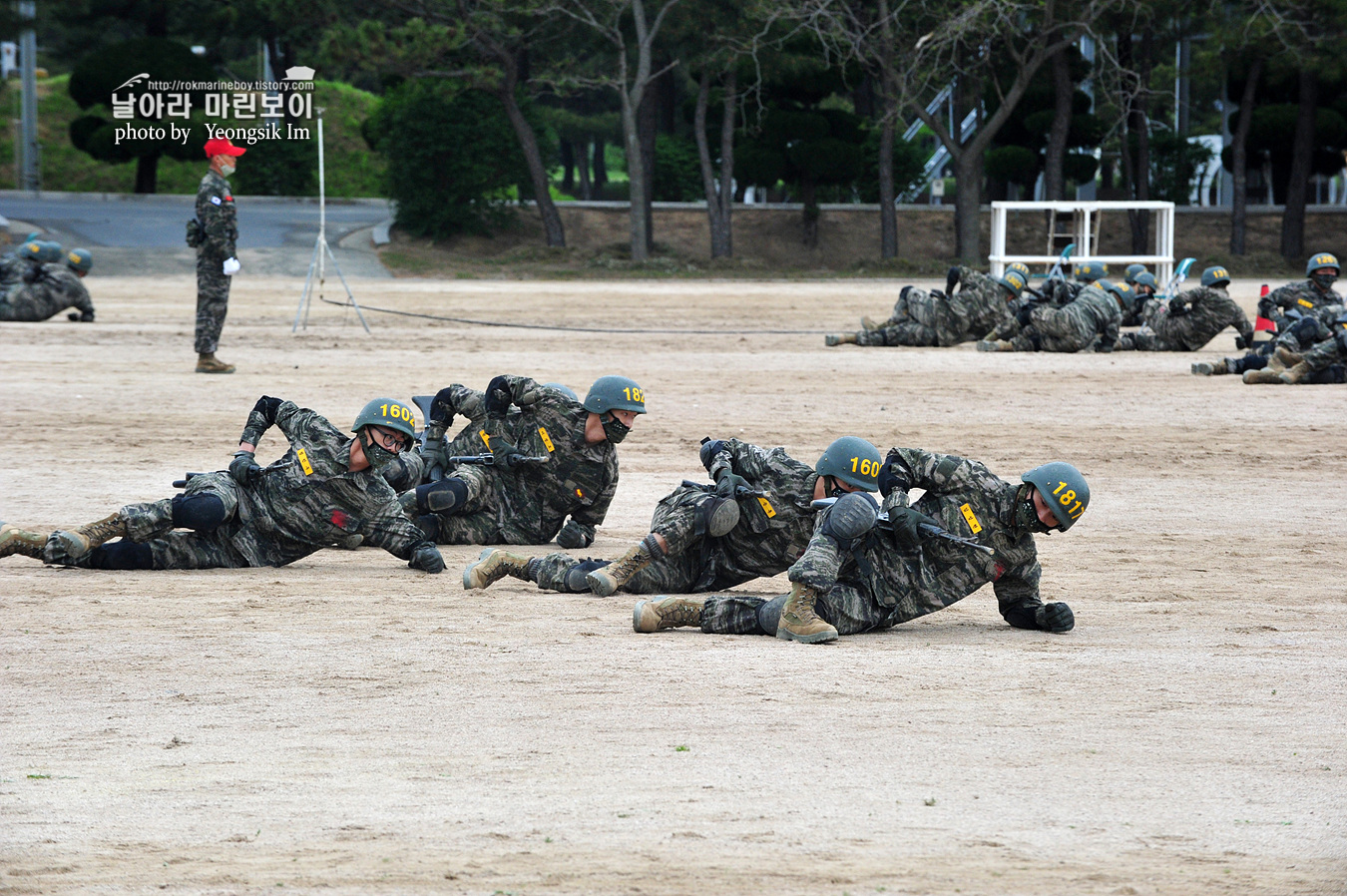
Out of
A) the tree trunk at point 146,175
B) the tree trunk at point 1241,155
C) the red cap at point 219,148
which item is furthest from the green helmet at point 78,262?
the tree trunk at point 1241,155

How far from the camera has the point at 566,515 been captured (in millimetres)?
10031

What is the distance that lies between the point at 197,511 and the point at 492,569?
1652 millimetres

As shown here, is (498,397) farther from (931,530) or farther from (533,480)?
(931,530)

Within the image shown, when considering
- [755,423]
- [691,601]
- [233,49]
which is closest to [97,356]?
[755,423]

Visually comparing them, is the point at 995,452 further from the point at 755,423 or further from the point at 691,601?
the point at 691,601

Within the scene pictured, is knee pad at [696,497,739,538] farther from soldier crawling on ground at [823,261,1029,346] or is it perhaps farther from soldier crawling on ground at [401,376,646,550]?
soldier crawling on ground at [823,261,1029,346]

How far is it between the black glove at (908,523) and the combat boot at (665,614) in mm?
1092

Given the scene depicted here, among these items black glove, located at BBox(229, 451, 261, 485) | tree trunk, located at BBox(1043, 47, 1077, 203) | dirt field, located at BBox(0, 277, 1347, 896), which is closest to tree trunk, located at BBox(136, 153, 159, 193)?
tree trunk, located at BBox(1043, 47, 1077, 203)

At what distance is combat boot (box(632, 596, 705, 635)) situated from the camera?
24.4 ft

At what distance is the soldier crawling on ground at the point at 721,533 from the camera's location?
7656mm

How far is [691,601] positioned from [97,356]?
13.5 metres

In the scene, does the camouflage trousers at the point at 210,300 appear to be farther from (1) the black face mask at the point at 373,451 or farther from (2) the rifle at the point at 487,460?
(1) the black face mask at the point at 373,451

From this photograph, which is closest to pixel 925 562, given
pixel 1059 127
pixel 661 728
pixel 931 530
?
pixel 931 530

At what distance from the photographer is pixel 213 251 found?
16.7m
